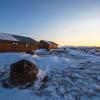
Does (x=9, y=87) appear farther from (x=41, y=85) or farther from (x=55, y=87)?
(x=55, y=87)

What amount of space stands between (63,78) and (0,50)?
2121cm

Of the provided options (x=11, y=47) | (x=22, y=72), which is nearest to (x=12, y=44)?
(x=11, y=47)

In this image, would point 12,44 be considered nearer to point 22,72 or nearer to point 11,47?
point 11,47

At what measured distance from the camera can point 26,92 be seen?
1413 centimetres

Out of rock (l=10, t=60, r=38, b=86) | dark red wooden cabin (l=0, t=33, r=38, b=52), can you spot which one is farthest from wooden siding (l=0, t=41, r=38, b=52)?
rock (l=10, t=60, r=38, b=86)

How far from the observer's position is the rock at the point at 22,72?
16.8m

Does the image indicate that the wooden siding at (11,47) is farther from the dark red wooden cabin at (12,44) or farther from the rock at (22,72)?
the rock at (22,72)

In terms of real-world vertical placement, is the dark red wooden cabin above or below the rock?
above

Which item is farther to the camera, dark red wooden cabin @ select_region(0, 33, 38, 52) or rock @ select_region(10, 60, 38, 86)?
dark red wooden cabin @ select_region(0, 33, 38, 52)

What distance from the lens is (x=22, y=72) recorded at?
1741 cm

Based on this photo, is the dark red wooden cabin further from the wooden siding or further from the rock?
the rock

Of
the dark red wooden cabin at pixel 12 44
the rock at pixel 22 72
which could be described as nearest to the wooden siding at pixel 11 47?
the dark red wooden cabin at pixel 12 44

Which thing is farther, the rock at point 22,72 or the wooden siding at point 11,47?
the wooden siding at point 11,47

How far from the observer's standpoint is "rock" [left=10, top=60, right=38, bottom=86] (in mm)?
16781
